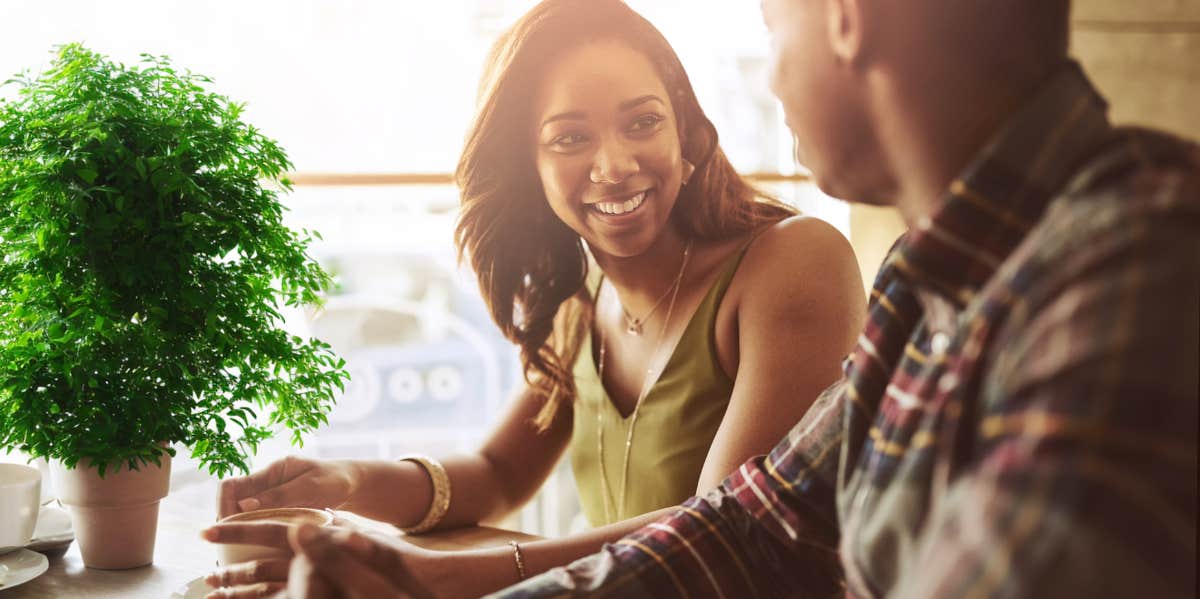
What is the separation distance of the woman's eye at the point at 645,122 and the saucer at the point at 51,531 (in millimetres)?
924

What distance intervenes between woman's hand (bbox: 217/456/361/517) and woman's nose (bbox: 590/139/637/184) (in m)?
0.53

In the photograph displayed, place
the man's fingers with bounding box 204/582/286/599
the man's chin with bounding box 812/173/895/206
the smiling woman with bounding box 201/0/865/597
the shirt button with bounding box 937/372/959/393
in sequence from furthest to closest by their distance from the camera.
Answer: the smiling woman with bounding box 201/0/865/597
the man's fingers with bounding box 204/582/286/599
the man's chin with bounding box 812/173/895/206
the shirt button with bounding box 937/372/959/393

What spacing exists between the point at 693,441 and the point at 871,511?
0.81 meters

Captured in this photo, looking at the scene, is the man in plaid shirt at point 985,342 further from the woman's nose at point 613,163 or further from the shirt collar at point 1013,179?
the woman's nose at point 613,163

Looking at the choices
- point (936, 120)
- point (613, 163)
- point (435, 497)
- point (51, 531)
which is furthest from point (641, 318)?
point (936, 120)

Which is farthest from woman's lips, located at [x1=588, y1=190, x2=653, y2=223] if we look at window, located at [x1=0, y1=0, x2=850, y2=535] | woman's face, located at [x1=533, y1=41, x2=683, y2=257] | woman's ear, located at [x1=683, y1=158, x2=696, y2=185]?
window, located at [x1=0, y1=0, x2=850, y2=535]

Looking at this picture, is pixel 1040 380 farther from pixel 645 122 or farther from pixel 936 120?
pixel 645 122

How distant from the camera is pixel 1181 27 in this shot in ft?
8.72

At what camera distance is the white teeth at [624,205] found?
4.73ft

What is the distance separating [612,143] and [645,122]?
0.06 m

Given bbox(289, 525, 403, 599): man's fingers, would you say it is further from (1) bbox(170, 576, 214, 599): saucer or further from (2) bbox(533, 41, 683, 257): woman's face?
(2) bbox(533, 41, 683, 257): woman's face

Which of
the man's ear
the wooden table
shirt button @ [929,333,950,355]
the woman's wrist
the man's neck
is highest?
the man's ear

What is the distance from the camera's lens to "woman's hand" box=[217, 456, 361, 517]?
46.2 inches

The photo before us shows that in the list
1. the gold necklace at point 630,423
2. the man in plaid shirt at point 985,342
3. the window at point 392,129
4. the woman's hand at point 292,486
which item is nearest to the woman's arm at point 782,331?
the gold necklace at point 630,423
